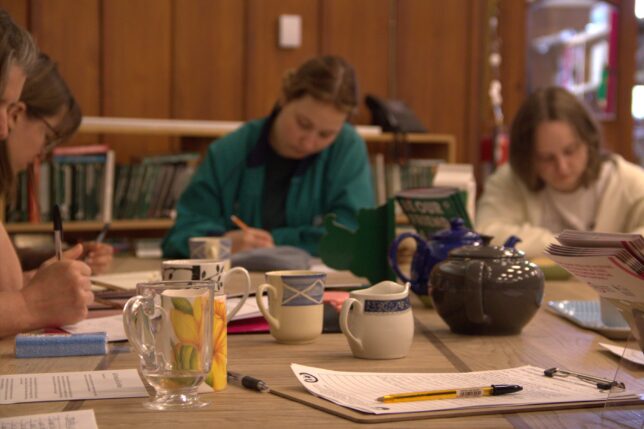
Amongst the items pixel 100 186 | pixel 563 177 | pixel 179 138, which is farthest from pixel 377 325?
pixel 179 138

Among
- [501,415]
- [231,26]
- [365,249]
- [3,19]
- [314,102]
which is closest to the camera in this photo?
[501,415]

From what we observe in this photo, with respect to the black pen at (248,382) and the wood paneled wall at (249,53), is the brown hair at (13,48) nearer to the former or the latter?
the black pen at (248,382)

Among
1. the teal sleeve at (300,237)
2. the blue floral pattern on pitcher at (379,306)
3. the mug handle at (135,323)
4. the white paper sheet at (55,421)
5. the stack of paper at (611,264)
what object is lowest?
the teal sleeve at (300,237)

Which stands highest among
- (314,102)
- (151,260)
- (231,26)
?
(231,26)

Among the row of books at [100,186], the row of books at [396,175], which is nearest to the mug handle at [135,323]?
the row of books at [100,186]

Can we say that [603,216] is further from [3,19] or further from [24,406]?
[24,406]

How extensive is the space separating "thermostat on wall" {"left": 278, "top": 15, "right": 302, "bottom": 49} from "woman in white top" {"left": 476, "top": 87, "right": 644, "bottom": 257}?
148 centimetres

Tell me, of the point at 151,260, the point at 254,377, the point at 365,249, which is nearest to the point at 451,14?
the point at 151,260

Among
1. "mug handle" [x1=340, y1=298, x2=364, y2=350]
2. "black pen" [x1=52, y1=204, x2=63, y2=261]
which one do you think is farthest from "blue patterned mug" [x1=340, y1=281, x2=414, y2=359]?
"black pen" [x1=52, y1=204, x2=63, y2=261]

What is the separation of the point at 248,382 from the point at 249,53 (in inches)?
124

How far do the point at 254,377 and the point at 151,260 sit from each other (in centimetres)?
168

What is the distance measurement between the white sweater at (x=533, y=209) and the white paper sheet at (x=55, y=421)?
1780 mm

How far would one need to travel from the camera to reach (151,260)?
8.86 feet

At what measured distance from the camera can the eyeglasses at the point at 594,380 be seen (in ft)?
3.28
